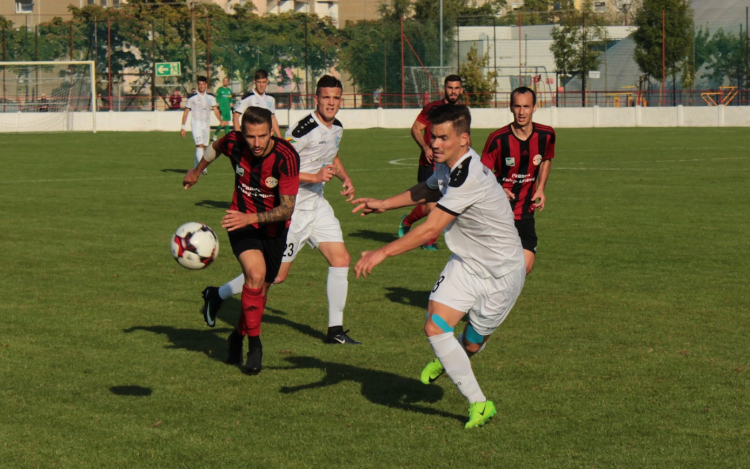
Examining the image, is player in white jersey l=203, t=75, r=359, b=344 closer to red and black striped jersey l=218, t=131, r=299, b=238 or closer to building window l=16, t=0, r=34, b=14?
red and black striped jersey l=218, t=131, r=299, b=238

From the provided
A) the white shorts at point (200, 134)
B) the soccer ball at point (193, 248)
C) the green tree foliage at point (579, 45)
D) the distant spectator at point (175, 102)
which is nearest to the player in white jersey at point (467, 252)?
the soccer ball at point (193, 248)

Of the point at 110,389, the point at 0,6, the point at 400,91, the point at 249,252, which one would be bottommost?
the point at 110,389

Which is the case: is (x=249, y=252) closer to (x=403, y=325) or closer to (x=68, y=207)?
(x=403, y=325)

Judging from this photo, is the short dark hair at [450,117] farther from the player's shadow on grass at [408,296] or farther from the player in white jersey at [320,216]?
the player's shadow on grass at [408,296]

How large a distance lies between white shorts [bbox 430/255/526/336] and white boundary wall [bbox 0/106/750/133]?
141 feet

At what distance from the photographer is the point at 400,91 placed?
55.0m

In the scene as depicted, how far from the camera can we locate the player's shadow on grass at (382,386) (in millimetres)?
6223

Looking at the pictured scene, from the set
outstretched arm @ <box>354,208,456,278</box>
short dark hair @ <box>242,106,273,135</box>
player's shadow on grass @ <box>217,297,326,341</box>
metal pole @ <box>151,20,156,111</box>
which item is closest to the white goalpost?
metal pole @ <box>151,20,156,111</box>

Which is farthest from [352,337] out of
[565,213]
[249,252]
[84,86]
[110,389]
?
[84,86]

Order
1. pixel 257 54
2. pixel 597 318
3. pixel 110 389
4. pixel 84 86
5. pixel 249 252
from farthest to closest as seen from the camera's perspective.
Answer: pixel 257 54 < pixel 84 86 < pixel 597 318 < pixel 249 252 < pixel 110 389

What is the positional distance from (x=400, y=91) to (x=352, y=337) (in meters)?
47.9

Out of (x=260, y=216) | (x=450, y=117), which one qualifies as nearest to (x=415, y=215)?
(x=260, y=216)

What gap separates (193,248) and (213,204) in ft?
34.7

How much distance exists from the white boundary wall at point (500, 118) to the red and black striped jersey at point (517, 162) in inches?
1566
